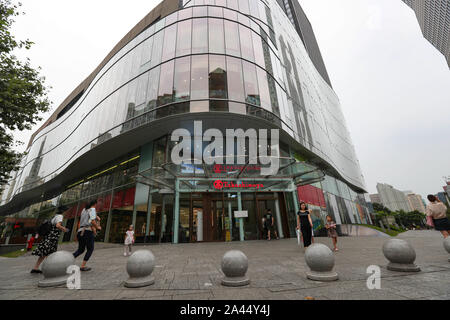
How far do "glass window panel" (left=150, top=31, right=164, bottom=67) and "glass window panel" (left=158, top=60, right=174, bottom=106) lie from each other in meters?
1.37

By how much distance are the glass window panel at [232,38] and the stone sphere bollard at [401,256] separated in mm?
15348

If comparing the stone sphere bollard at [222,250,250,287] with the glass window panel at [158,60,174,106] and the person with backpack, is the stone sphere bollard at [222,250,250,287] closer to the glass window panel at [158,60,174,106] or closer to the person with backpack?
the person with backpack

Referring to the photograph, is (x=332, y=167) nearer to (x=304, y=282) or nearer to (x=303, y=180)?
(x=303, y=180)

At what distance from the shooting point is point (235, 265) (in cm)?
365

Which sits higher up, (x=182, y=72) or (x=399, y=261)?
(x=182, y=72)

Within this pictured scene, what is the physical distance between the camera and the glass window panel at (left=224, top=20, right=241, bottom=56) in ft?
50.5

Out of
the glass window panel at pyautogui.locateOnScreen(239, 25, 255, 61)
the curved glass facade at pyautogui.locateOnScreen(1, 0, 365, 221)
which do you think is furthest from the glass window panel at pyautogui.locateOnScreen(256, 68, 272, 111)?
the glass window panel at pyautogui.locateOnScreen(239, 25, 255, 61)

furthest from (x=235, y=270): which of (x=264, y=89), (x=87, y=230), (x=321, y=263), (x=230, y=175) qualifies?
(x=264, y=89)

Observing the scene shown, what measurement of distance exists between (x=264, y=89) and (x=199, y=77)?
5.23m

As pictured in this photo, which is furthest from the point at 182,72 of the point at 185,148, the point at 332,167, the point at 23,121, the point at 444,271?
the point at 332,167

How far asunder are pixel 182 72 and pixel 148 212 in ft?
34.6

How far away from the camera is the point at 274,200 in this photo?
16.1m

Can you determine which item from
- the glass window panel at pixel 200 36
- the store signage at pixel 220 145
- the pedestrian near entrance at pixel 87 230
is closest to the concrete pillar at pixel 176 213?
the store signage at pixel 220 145

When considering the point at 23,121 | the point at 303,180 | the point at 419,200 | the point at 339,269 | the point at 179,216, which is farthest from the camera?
the point at 419,200
